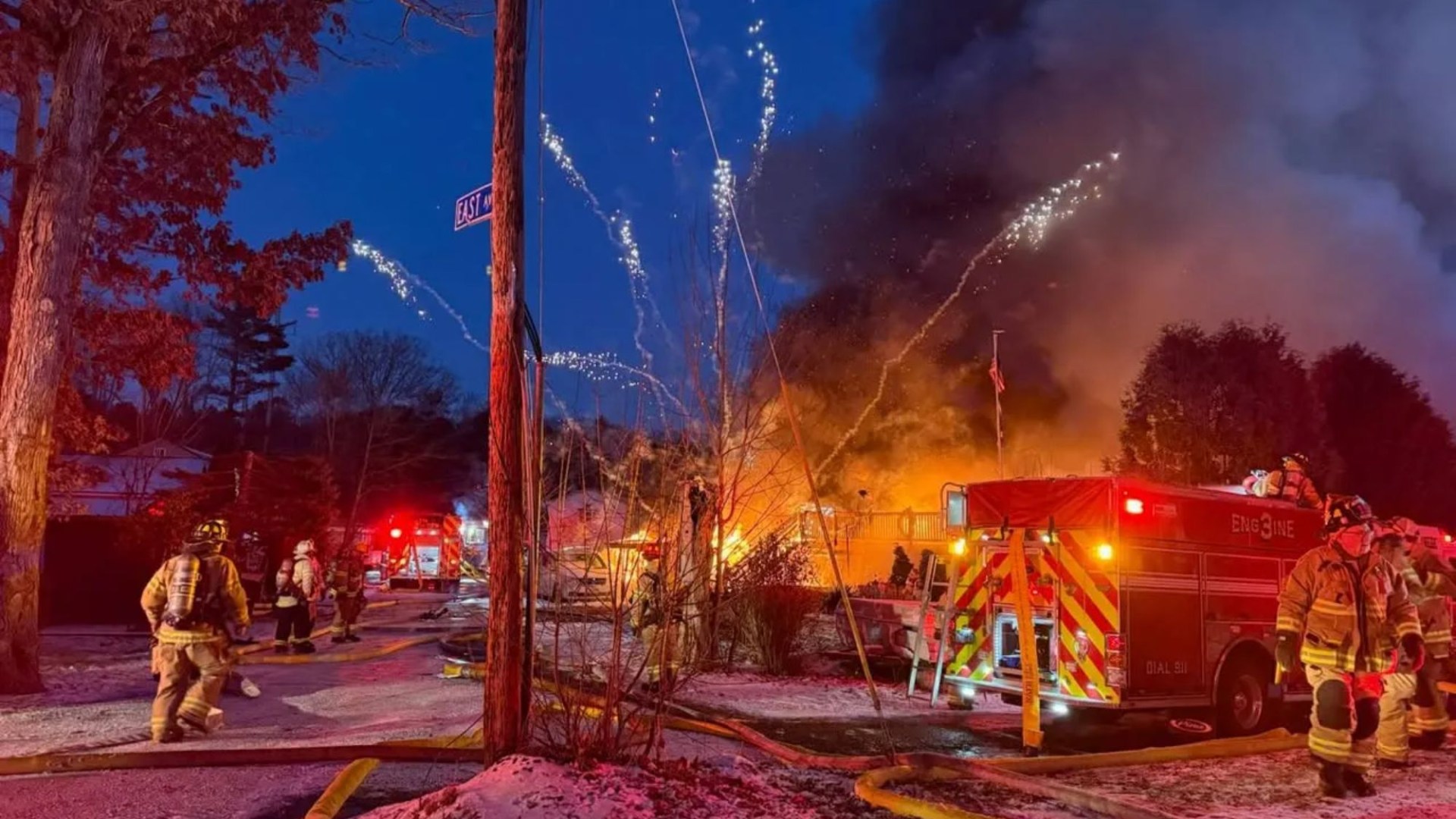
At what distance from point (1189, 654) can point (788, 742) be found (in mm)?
3626

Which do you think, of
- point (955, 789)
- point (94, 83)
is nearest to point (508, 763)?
point (955, 789)

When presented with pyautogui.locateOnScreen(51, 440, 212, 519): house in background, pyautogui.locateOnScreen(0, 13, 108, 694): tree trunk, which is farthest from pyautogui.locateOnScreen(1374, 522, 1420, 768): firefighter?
pyautogui.locateOnScreen(51, 440, 212, 519): house in background

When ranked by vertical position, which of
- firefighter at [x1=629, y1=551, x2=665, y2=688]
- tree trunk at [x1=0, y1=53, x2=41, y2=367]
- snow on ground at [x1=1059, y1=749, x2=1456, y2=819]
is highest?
tree trunk at [x1=0, y1=53, x2=41, y2=367]

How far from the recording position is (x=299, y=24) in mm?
11258

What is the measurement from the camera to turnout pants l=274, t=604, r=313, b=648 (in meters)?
13.7

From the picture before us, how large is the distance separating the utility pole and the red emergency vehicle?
15.1ft

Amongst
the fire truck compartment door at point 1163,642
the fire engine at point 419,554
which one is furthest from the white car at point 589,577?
the fire engine at point 419,554

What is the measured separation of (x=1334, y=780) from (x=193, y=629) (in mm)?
8154

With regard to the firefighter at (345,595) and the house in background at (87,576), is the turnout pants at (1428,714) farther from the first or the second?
A: the house in background at (87,576)

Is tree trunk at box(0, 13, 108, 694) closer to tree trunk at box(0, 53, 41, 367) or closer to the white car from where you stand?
tree trunk at box(0, 53, 41, 367)

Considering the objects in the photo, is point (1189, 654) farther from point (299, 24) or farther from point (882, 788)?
point (299, 24)

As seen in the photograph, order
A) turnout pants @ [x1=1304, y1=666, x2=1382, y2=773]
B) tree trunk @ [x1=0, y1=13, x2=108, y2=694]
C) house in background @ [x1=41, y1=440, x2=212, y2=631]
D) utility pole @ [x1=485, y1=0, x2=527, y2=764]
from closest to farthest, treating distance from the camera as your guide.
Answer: utility pole @ [x1=485, y1=0, x2=527, y2=764], turnout pants @ [x1=1304, y1=666, x2=1382, y2=773], tree trunk @ [x1=0, y1=13, x2=108, y2=694], house in background @ [x1=41, y1=440, x2=212, y2=631]

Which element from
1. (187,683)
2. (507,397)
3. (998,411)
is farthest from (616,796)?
(998,411)

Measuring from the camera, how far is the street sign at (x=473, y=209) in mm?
5801
